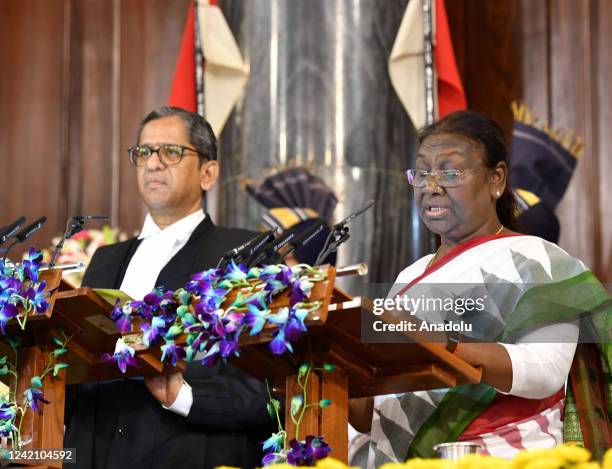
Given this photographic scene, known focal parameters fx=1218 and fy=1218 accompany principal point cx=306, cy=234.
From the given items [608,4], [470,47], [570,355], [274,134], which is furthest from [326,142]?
[570,355]

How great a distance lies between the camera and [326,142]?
4.98m

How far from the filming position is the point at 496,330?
2652mm

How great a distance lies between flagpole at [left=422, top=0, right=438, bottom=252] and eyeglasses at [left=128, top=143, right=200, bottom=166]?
1.75m

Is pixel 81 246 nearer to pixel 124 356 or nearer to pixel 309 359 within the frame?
pixel 124 356

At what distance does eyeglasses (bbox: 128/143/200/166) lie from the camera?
345 centimetres

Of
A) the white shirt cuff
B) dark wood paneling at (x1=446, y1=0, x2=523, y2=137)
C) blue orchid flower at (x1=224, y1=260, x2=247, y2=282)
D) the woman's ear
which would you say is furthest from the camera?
A: dark wood paneling at (x1=446, y1=0, x2=523, y2=137)

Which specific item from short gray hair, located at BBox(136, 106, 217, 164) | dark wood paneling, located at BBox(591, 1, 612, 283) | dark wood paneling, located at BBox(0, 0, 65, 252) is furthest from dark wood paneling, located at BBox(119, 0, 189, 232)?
short gray hair, located at BBox(136, 106, 217, 164)

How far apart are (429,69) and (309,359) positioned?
2838 mm

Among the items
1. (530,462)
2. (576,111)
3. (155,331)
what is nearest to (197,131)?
(155,331)

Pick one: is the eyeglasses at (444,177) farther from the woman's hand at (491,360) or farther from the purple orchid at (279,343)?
the purple orchid at (279,343)

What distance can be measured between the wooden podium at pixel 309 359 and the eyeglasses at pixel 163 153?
2.63 ft

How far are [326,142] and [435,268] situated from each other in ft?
7.11

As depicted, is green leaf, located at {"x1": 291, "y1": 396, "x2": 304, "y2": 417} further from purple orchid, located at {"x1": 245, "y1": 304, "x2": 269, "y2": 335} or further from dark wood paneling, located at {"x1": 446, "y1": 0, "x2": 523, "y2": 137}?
dark wood paneling, located at {"x1": 446, "y1": 0, "x2": 523, "y2": 137}

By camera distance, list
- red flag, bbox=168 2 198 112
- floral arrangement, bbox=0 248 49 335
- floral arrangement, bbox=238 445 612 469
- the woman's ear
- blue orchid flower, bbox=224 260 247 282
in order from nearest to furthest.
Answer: floral arrangement, bbox=238 445 612 469 < blue orchid flower, bbox=224 260 247 282 < floral arrangement, bbox=0 248 49 335 < the woman's ear < red flag, bbox=168 2 198 112
